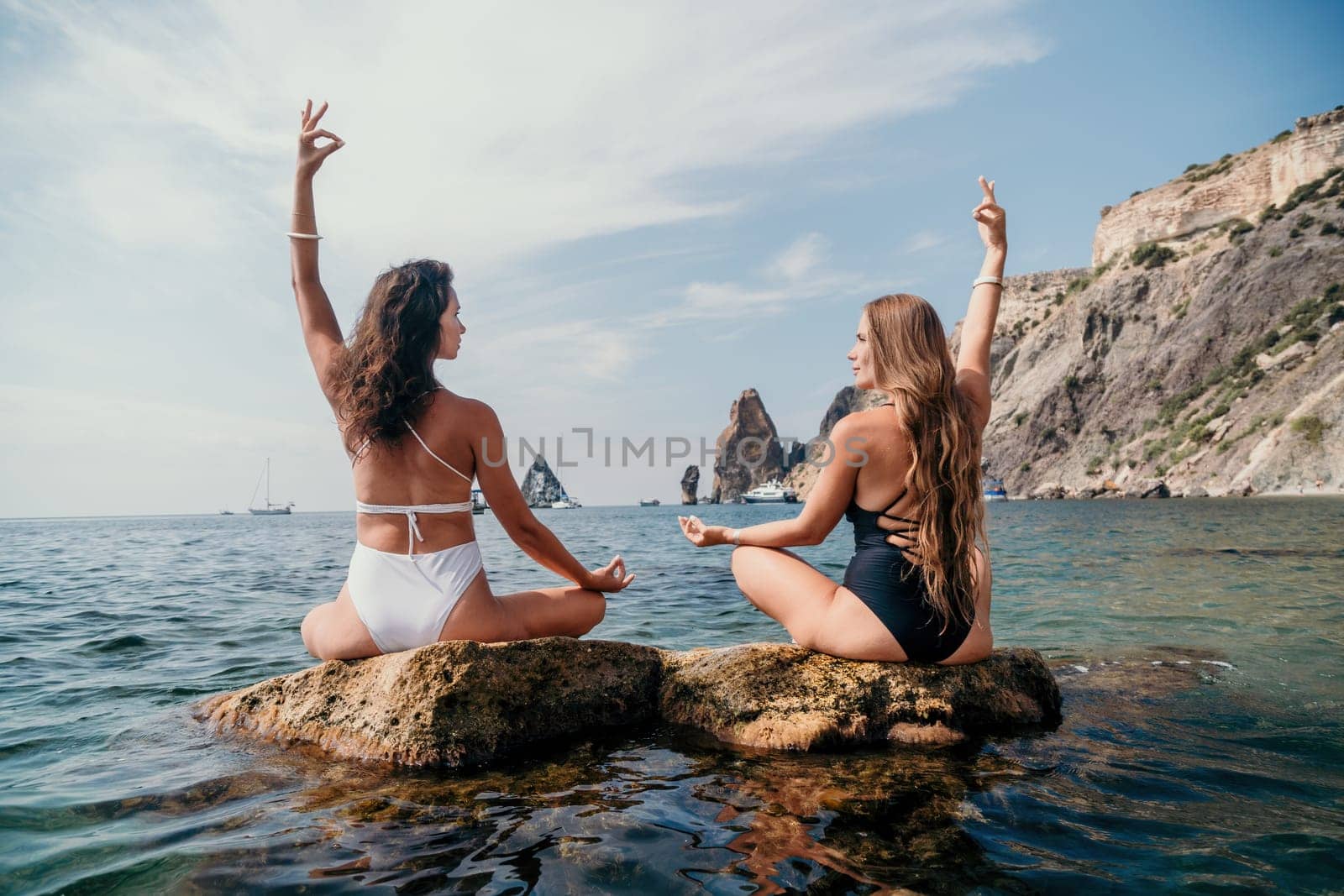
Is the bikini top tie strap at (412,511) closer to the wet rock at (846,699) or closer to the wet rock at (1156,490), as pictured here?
the wet rock at (846,699)

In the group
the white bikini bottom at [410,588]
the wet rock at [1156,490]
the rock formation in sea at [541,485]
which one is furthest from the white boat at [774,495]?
the white bikini bottom at [410,588]

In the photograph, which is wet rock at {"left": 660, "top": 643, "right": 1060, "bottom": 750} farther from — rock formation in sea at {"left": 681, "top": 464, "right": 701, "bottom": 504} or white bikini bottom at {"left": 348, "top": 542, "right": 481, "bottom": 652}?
rock formation in sea at {"left": 681, "top": 464, "right": 701, "bottom": 504}

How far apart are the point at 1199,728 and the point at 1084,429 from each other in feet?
209

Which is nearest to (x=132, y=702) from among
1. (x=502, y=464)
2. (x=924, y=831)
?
(x=502, y=464)

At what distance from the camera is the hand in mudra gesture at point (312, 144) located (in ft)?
12.7

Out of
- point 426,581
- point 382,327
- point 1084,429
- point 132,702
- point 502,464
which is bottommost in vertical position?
point 132,702

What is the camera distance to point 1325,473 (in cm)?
3397

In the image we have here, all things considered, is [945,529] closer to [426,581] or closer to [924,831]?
[924,831]

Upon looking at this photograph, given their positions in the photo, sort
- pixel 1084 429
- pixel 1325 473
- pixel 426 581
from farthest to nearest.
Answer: pixel 1084 429, pixel 1325 473, pixel 426 581

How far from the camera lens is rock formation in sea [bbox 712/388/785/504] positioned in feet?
415

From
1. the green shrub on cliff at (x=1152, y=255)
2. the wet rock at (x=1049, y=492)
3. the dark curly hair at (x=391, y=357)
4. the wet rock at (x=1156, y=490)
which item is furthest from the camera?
the green shrub on cliff at (x=1152, y=255)

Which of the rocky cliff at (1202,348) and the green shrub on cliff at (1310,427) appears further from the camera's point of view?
the rocky cliff at (1202,348)

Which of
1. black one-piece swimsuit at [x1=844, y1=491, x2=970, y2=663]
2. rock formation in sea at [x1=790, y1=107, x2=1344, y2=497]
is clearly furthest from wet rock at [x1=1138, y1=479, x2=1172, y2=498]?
black one-piece swimsuit at [x1=844, y1=491, x2=970, y2=663]

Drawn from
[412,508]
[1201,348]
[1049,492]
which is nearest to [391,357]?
[412,508]
